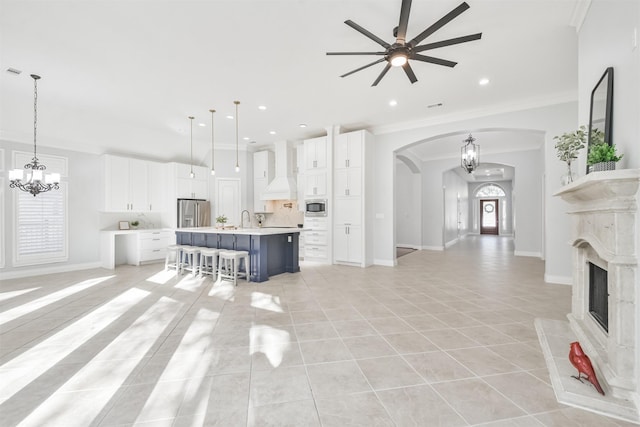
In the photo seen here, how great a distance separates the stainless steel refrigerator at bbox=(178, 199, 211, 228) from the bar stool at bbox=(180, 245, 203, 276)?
130 cm

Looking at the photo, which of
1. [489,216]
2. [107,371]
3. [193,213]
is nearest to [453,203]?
[489,216]

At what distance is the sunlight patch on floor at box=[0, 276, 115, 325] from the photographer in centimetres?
339

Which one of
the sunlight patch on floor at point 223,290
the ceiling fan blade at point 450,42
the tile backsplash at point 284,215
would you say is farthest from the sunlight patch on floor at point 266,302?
the tile backsplash at point 284,215

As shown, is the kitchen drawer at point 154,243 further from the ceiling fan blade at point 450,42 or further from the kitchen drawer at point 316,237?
the ceiling fan blade at point 450,42

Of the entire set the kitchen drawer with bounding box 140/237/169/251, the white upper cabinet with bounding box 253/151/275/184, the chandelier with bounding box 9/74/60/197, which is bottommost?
the kitchen drawer with bounding box 140/237/169/251

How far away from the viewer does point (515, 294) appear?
4.26m

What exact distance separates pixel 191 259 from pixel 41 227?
294cm

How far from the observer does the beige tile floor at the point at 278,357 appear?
173 cm

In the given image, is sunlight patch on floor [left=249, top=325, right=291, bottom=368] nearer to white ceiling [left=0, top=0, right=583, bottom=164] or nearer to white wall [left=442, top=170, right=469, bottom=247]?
white ceiling [left=0, top=0, right=583, bottom=164]

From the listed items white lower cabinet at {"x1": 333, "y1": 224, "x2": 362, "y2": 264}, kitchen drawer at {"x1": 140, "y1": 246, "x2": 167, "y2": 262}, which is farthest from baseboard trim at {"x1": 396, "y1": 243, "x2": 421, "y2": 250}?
kitchen drawer at {"x1": 140, "y1": 246, "x2": 167, "y2": 262}

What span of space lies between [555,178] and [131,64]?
6893 millimetres

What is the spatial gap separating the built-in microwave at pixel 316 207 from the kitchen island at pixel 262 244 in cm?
126

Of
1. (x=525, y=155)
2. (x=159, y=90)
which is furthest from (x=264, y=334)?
(x=525, y=155)

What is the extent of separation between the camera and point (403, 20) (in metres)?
2.43
